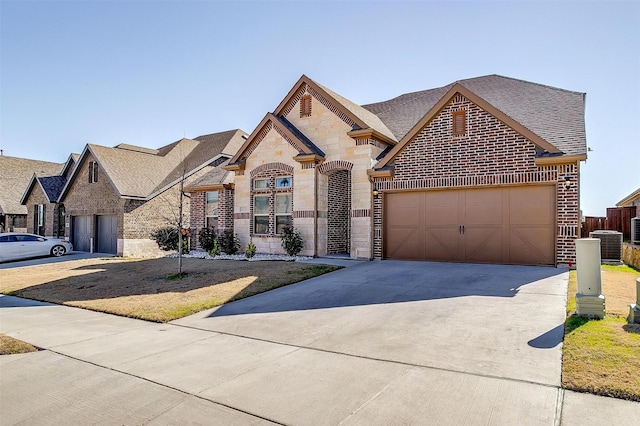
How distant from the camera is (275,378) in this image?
473cm

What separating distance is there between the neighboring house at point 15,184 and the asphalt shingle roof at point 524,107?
25.4 metres

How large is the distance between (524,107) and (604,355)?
12577mm

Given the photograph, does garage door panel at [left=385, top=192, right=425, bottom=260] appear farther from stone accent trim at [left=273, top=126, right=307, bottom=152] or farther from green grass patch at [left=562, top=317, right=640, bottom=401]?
green grass patch at [left=562, top=317, right=640, bottom=401]

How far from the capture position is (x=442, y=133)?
1369cm

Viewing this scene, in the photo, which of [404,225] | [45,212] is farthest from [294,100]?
[45,212]

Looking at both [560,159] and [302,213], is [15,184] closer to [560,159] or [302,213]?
[302,213]

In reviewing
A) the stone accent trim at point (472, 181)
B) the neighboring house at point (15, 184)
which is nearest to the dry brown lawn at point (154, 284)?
the stone accent trim at point (472, 181)

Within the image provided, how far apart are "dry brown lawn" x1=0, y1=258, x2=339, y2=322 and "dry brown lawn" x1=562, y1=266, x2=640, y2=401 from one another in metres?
6.60

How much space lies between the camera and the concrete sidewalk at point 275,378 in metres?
3.80

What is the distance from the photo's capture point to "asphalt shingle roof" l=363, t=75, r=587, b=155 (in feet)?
41.7

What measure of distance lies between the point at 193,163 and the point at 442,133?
57.1ft

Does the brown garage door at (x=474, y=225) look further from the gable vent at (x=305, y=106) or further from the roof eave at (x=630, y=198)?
the roof eave at (x=630, y=198)

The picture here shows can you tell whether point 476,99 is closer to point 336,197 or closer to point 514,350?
point 336,197

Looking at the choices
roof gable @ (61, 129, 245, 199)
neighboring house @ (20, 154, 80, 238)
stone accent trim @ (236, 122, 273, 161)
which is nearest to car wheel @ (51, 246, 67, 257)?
roof gable @ (61, 129, 245, 199)
